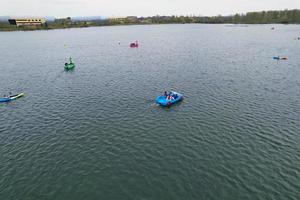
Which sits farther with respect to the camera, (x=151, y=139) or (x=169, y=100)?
(x=169, y=100)

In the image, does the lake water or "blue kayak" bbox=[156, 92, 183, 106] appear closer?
the lake water

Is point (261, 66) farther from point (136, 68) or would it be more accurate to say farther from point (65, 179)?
point (65, 179)

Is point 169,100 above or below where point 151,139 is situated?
above

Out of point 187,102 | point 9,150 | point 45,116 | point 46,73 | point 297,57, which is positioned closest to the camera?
point 9,150

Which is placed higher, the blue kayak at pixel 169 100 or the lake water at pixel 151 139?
the blue kayak at pixel 169 100

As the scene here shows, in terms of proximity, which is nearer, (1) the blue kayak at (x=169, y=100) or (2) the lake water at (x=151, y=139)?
(2) the lake water at (x=151, y=139)

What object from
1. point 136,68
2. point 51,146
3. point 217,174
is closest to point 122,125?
point 51,146

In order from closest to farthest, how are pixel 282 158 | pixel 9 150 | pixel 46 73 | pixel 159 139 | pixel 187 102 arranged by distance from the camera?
pixel 282 158, pixel 9 150, pixel 159 139, pixel 187 102, pixel 46 73

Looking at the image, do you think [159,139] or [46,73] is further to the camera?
[46,73]

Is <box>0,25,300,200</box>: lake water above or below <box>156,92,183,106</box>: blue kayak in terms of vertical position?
below
